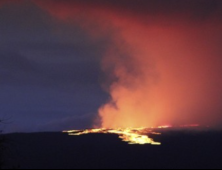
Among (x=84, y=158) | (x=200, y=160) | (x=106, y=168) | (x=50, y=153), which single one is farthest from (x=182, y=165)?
(x=50, y=153)

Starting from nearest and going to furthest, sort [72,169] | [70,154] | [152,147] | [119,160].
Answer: [72,169]
[119,160]
[70,154]
[152,147]

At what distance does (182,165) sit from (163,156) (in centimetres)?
393

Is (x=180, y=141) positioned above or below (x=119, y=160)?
above

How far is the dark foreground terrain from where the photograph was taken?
34.6 meters

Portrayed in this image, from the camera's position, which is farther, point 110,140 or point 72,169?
point 110,140

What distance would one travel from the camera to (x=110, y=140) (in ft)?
160

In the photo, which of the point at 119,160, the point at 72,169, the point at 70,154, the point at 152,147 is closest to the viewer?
the point at 72,169

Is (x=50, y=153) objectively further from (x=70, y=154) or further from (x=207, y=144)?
(x=207, y=144)

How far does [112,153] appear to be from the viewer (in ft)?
129

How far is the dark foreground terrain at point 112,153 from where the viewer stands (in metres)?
34.6

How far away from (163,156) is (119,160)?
15.9ft

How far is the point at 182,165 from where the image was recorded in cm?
3425

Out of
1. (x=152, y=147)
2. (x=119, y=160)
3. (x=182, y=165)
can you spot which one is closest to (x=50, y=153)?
(x=119, y=160)

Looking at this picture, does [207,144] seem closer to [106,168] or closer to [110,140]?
[110,140]
